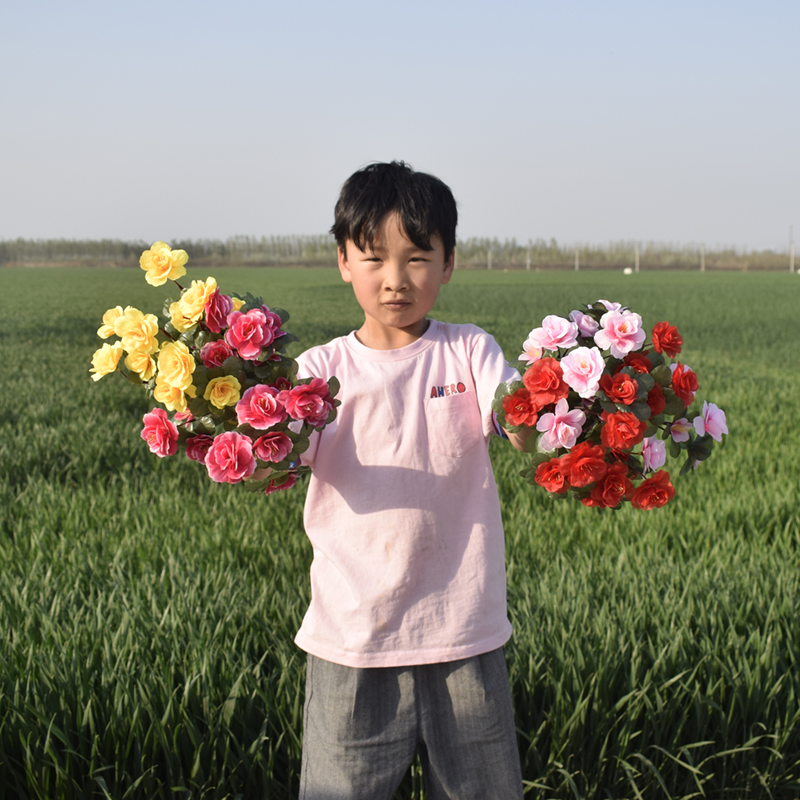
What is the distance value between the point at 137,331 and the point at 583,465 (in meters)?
0.77

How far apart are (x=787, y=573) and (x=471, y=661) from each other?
2037 millimetres

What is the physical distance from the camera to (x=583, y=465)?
1.28 metres

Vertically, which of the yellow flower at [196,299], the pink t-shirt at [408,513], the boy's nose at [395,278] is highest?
the boy's nose at [395,278]

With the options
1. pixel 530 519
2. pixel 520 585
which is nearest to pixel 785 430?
pixel 530 519

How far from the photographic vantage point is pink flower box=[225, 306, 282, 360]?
1.28 meters

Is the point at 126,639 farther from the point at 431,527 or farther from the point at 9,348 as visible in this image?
the point at 9,348

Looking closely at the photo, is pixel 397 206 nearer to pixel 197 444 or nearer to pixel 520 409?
pixel 520 409

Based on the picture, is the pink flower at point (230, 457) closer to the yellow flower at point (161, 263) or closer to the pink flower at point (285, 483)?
the pink flower at point (285, 483)

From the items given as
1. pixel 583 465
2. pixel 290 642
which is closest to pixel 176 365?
pixel 583 465

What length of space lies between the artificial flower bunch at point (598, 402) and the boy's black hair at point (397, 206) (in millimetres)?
329

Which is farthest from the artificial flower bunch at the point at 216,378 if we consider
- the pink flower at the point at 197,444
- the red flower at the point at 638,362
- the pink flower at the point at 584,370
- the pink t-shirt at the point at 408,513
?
the red flower at the point at 638,362

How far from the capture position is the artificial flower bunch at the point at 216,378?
1.26m

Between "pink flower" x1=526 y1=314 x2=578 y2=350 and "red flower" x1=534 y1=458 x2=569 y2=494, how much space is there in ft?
0.64

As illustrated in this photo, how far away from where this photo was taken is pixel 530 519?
3.79 metres
